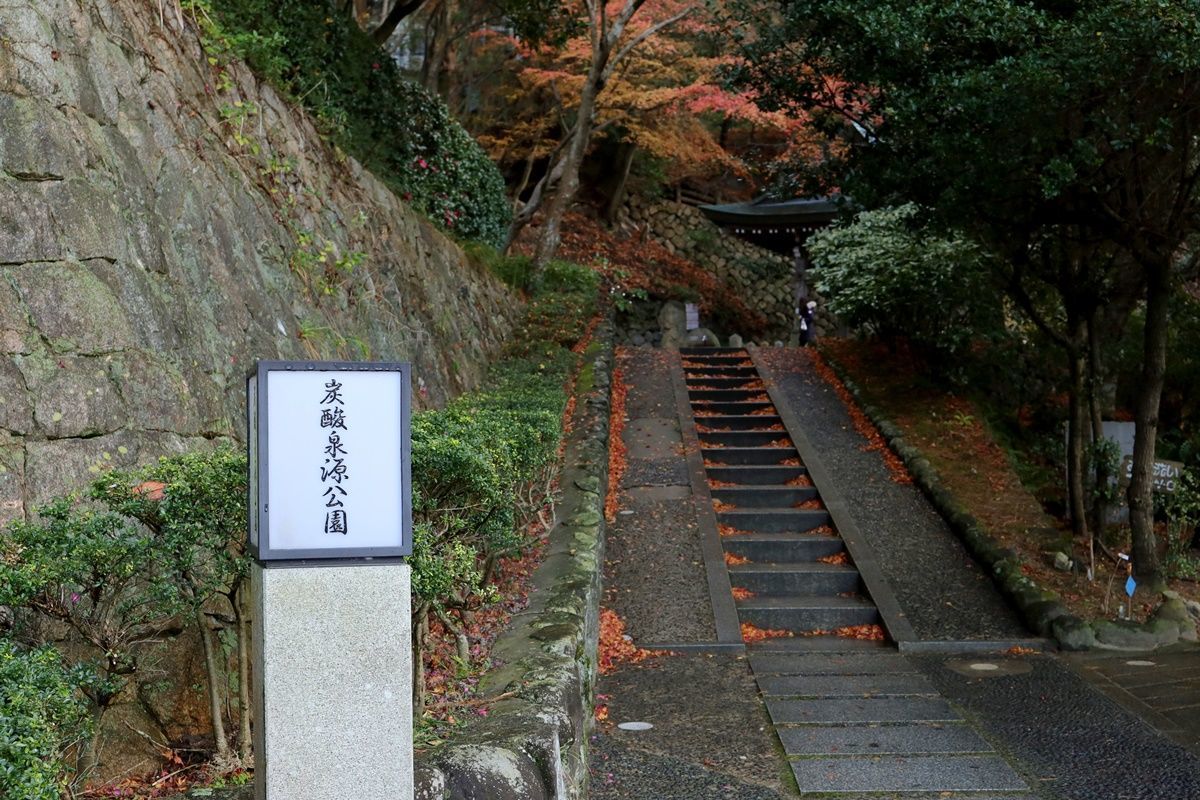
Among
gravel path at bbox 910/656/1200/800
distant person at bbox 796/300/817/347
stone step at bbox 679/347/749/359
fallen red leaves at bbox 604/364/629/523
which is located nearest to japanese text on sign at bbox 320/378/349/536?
gravel path at bbox 910/656/1200/800

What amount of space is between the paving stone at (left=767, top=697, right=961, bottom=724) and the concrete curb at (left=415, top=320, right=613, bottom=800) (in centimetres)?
118

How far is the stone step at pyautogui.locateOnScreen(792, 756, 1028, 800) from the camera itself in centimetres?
513

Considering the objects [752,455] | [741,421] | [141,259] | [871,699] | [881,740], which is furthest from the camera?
[741,421]

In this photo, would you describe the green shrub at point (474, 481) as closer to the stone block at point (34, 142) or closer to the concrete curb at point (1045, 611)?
the stone block at point (34, 142)

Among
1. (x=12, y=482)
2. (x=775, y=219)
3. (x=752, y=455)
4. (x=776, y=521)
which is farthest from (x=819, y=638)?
(x=775, y=219)

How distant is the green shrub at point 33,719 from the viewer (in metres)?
2.37

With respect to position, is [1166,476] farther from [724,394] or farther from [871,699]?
[724,394]

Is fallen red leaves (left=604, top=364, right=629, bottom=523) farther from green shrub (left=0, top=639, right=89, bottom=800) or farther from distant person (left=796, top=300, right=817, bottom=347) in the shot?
green shrub (left=0, top=639, right=89, bottom=800)

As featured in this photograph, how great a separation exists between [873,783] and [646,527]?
4816 mm

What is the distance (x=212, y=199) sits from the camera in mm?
6613

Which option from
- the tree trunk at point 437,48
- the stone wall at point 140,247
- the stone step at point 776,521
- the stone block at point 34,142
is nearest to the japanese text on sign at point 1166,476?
the stone step at point 776,521

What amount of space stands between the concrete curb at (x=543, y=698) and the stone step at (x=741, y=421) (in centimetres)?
501

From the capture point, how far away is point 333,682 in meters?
2.92

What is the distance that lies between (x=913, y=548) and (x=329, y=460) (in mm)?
7556
